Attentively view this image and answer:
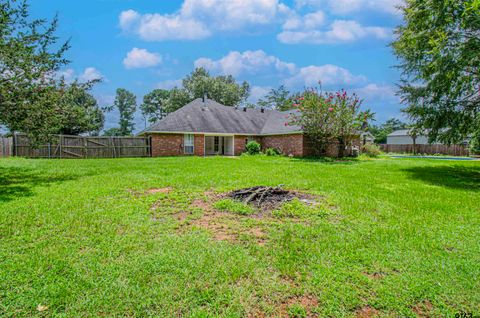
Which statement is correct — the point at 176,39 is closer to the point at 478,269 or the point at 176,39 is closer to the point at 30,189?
the point at 30,189

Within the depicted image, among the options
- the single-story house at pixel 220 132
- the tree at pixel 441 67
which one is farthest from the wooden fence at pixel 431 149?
the tree at pixel 441 67

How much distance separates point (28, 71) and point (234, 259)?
9612 millimetres

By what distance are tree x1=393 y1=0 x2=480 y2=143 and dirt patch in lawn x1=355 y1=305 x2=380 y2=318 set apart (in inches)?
398

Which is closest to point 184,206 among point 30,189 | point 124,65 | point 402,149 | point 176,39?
point 30,189

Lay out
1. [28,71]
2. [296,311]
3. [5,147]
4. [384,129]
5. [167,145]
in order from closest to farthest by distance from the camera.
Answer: [296,311] < [28,71] < [5,147] < [167,145] < [384,129]

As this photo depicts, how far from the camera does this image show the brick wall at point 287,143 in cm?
2016

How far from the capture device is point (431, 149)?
31984 millimetres

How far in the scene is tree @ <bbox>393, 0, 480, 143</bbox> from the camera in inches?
364

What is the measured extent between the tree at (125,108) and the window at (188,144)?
133 ft

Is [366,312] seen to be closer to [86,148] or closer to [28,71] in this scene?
[28,71]

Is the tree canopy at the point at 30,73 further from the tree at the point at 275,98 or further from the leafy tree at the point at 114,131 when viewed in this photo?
the leafy tree at the point at 114,131

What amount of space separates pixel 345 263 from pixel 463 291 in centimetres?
106

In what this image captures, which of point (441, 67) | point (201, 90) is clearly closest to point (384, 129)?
point (201, 90)

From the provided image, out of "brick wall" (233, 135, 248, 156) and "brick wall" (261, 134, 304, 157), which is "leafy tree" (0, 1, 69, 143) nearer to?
"brick wall" (233, 135, 248, 156)
